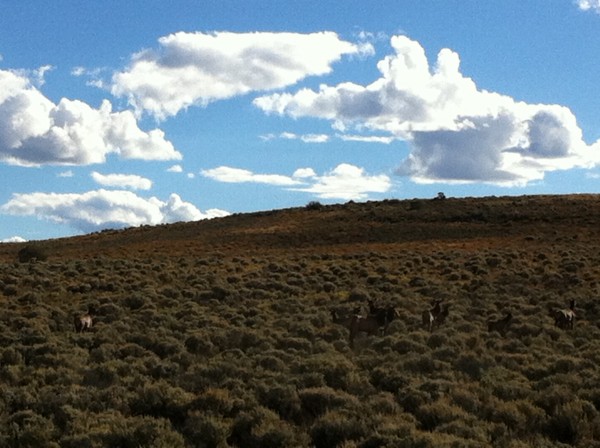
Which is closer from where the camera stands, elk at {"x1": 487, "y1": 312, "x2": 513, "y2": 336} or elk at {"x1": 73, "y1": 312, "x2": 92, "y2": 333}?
elk at {"x1": 73, "y1": 312, "x2": 92, "y2": 333}

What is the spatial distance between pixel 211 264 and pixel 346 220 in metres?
30.3

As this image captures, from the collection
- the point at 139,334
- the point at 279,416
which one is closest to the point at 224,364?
the point at 279,416

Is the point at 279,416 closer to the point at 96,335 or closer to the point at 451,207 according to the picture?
the point at 96,335

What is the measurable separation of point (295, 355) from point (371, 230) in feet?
153

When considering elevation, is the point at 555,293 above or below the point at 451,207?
below

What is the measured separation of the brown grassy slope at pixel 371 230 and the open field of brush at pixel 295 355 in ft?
36.3

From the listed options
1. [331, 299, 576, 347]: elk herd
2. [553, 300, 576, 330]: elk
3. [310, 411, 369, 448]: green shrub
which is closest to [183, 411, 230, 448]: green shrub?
[310, 411, 369, 448]: green shrub

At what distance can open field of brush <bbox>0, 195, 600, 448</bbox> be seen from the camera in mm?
10859

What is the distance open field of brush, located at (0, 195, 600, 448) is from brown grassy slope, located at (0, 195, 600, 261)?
11056 millimetres

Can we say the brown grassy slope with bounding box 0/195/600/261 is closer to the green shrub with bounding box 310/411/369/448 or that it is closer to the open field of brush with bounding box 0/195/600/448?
the open field of brush with bounding box 0/195/600/448

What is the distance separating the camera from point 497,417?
11.3 m

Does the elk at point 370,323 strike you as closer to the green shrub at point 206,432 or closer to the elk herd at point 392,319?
the elk herd at point 392,319

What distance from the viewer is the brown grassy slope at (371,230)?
53625 mm

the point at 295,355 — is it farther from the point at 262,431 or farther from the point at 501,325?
the point at 501,325
